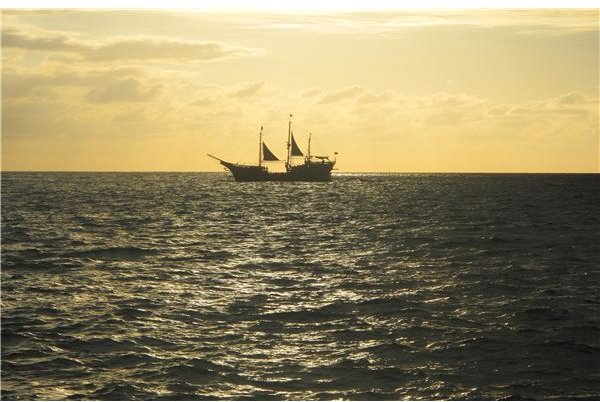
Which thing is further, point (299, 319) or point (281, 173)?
point (281, 173)

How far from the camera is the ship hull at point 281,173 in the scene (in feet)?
573

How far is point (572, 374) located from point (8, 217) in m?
56.8

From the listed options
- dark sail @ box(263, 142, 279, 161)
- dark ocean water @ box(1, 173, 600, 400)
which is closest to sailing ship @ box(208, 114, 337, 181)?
dark sail @ box(263, 142, 279, 161)

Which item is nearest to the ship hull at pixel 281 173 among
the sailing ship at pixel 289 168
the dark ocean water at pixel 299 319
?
the sailing ship at pixel 289 168

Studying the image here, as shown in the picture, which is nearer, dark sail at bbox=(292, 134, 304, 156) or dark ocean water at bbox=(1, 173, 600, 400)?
dark ocean water at bbox=(1, 173, 600, 400)

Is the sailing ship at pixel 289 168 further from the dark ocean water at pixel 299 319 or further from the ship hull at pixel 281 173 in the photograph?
the dark ocean water at pixel 299 319

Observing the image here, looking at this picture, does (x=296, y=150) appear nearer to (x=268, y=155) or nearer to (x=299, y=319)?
(x=268, y=155)

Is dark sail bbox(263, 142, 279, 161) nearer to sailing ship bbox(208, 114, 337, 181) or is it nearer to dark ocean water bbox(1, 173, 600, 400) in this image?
sailing ship bbox(208, 114, 337, 181)

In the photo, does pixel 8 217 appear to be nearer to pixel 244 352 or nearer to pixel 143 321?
pixel 143 321

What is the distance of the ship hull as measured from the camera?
17475 cm

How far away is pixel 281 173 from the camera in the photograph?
177 m

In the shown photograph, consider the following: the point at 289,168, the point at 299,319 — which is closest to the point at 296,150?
the point at 289,168

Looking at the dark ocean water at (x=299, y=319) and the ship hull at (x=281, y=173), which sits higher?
the ship hull at (x=281, y=173)

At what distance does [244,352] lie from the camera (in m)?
18.1
